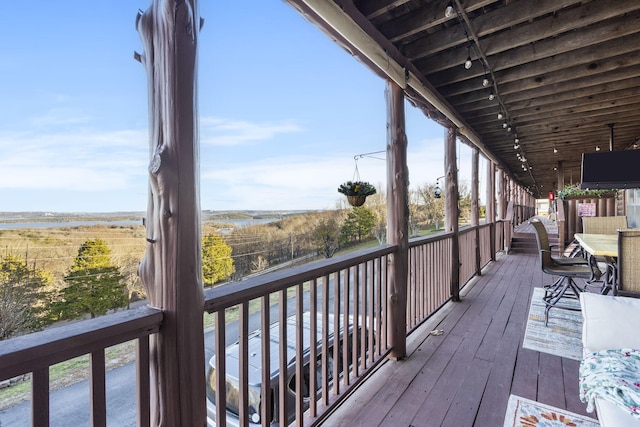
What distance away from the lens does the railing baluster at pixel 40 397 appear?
2.31 ft

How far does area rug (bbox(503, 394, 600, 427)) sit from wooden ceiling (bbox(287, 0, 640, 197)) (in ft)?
7.60

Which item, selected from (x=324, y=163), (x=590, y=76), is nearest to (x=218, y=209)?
(x=324, y=163)

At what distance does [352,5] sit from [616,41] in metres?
2.54

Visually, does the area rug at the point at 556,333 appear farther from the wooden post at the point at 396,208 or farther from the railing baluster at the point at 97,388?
the railing baluster at the point at 97,388

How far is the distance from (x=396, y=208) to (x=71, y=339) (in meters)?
2.09

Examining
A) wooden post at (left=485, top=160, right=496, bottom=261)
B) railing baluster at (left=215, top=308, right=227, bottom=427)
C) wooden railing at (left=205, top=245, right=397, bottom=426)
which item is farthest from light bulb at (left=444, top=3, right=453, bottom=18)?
wooden post at (left=485, top=160, right=496, bottom=261)

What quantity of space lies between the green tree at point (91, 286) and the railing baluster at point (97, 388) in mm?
354

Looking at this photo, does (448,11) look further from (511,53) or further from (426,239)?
(426,239)

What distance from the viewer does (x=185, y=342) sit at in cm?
95

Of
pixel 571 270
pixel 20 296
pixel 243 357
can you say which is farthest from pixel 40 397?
pixel 571 270

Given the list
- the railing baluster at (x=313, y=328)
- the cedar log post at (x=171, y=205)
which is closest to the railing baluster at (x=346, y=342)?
the railing baluster at (x=313, y=328)

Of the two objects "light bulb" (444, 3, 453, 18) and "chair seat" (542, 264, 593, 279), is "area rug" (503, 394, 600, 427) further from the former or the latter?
"light bulb" (444, 3, 453, 18)

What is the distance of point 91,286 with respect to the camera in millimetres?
1176

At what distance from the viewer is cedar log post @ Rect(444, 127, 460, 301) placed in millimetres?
3848
